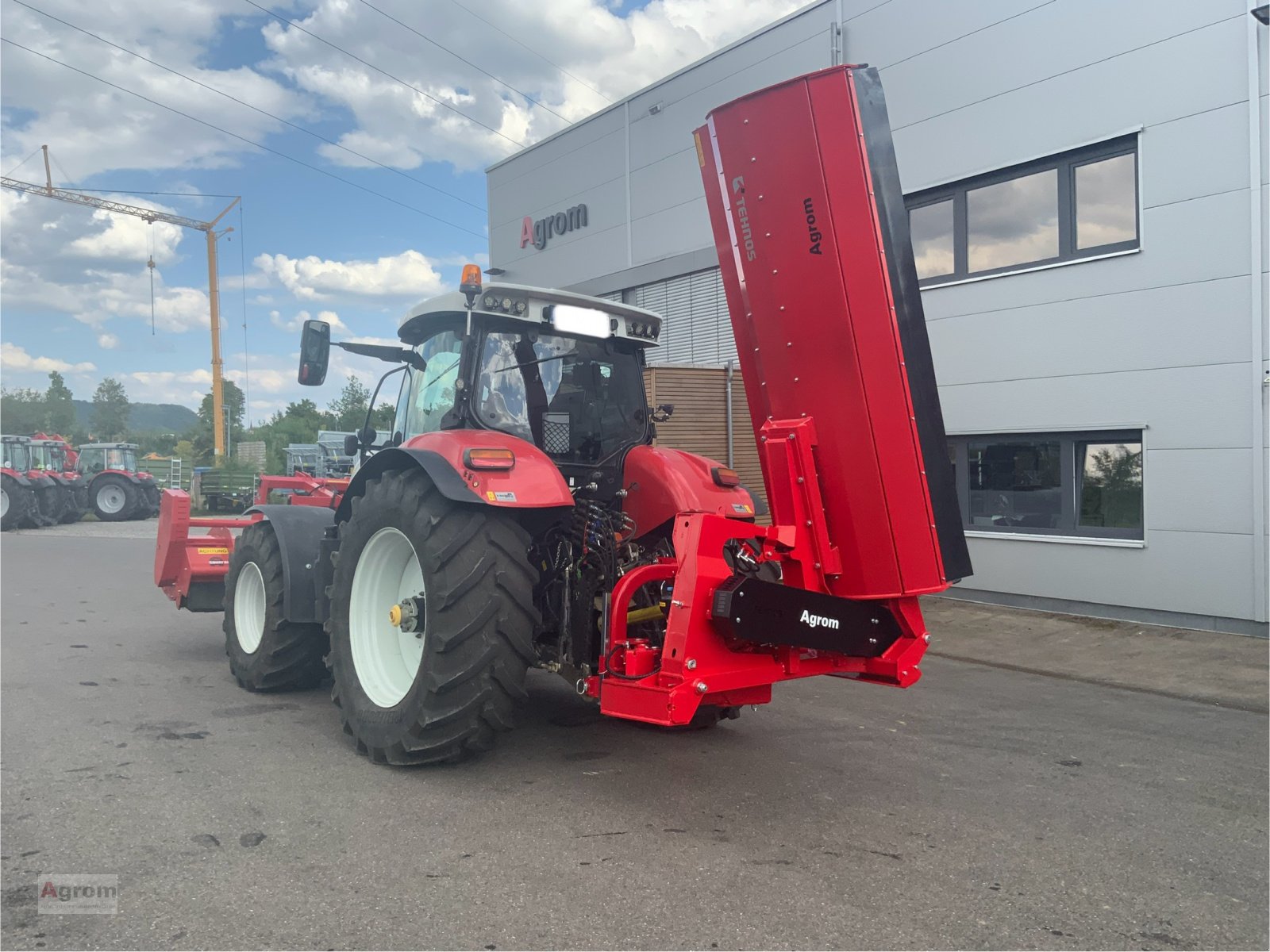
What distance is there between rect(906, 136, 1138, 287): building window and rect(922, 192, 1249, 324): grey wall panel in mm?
146

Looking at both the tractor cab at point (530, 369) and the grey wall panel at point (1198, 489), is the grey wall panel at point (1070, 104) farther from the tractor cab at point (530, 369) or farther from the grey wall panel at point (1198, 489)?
the tractor cab at point (530, 369)

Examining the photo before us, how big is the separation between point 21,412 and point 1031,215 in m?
95.1

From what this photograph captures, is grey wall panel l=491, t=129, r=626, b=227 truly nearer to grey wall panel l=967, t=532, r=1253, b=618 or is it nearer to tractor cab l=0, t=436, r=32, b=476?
grey wall panel l=967, t=532, r=1253, b=618

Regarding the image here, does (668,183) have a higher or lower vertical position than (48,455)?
higher

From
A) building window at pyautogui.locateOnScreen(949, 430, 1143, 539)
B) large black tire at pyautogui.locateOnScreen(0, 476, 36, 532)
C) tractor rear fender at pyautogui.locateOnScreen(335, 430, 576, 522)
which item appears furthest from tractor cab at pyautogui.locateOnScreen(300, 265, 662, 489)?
large black tire at pyautogui.locateOnScreen(0, 476, 36, 532)

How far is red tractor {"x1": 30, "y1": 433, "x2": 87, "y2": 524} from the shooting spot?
2280cm

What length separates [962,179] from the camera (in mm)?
10008

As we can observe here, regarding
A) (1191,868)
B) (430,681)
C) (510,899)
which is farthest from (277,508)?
(1191,868)

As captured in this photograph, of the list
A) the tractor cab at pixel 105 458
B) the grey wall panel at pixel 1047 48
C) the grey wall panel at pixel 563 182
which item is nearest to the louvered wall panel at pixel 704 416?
the grey wall panel at pixel 1047 48

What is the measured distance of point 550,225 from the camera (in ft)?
53.6

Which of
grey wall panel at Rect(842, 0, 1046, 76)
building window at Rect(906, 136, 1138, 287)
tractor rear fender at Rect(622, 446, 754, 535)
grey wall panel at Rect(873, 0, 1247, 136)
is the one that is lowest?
tractor rear fender at Rect(622, 446, 754, 535)

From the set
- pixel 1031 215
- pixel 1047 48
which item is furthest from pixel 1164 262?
pixel 1047 48

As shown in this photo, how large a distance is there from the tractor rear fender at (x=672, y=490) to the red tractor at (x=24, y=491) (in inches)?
842

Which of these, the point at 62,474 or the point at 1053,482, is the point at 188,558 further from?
the point at 62,474
